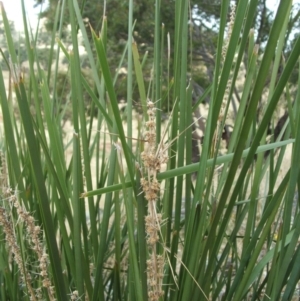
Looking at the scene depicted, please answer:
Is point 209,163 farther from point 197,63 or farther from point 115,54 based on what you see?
point 197,63

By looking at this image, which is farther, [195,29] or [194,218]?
[195,29]

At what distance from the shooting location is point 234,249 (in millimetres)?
586

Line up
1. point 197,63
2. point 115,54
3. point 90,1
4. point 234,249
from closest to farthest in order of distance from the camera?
point 234,249 → point 90,1 → point 115,54 → point 197,63

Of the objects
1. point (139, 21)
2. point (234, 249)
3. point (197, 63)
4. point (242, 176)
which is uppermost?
point (139, 21)

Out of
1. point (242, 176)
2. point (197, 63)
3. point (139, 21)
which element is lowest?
point (242, 176)

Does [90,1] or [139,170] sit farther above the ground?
[90,1]

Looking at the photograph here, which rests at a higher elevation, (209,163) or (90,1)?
(90,1)

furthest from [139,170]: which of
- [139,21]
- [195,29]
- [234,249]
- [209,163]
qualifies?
[195,29]

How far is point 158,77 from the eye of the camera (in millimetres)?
429

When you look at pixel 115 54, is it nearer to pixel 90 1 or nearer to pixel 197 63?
pixel 90 1

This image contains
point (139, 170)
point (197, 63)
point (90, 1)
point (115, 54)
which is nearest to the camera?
point (139, 170)

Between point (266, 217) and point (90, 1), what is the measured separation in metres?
4.75

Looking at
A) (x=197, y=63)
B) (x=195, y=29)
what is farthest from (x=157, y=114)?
(x=197, y=63)

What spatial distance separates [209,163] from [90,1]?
4766 mm
